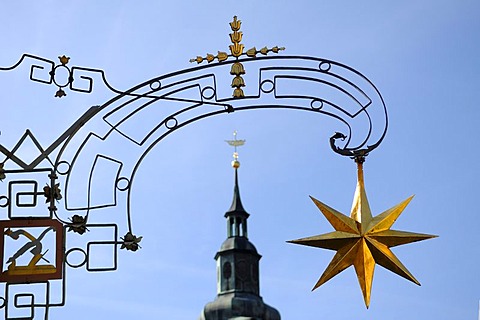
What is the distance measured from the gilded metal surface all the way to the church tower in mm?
69624

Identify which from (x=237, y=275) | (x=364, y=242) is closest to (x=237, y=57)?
(x=364, y=242)

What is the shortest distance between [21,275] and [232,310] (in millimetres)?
73740

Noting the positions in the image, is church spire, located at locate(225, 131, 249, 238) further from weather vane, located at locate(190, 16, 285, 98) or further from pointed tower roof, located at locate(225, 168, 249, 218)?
weather vane, located at locate(190, 16, 285, 98)

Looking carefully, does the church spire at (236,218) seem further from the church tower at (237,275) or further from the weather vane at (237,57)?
the weather vane at (237,57)

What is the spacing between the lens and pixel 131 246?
429 inches

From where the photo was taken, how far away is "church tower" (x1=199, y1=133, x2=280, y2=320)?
83000mm

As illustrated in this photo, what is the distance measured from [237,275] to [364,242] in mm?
72096

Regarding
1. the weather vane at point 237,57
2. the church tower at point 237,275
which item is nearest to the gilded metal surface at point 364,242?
the weather vane at point 237,57

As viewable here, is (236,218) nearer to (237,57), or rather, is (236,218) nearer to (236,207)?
(236,207)

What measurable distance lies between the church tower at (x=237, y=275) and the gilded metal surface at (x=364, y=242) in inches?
2741

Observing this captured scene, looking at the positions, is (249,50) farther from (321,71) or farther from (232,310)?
(232,310)

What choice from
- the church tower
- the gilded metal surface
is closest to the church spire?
the church tower

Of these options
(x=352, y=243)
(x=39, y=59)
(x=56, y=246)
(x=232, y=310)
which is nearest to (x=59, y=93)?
(x=39, y=59)

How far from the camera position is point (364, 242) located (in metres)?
11.8
